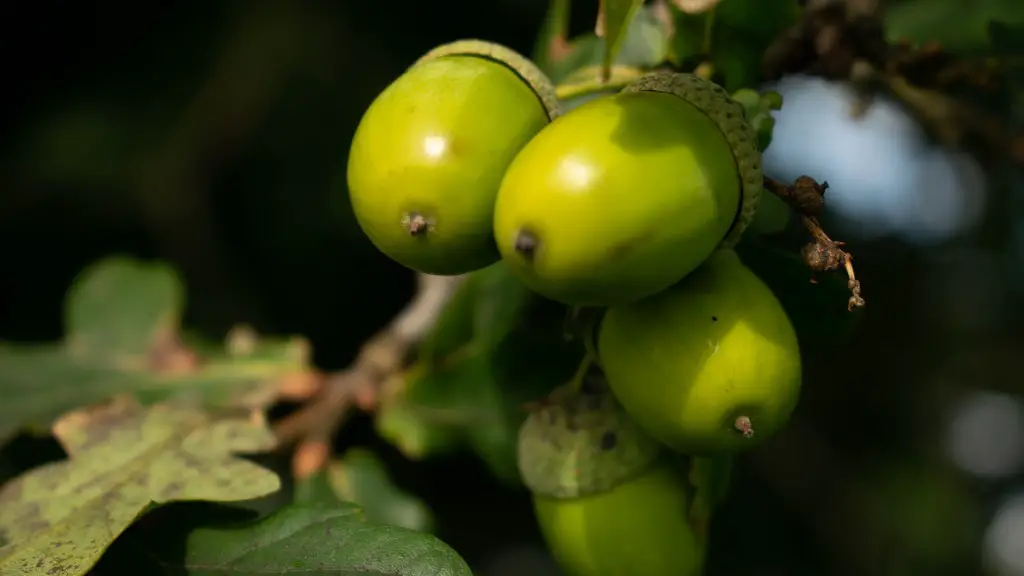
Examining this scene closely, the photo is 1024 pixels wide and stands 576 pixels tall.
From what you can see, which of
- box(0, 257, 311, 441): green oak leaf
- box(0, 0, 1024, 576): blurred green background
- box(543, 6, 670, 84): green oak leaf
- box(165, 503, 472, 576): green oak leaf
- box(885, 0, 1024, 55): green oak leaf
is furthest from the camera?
box(0, 0, 1024, 576): blurred green background

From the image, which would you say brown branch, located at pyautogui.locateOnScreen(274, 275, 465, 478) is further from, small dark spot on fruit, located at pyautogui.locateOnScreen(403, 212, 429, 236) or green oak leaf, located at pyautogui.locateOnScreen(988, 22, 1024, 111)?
green oak leaf, located at pyautogui.locateOnScreen(988, 22, 1024, 111)

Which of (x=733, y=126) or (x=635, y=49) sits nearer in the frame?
(x=733, y=126)

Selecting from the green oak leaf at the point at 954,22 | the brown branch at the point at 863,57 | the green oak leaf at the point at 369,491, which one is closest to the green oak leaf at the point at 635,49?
the brown branch at the point at 863,57

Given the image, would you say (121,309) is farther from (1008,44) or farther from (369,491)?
(1008,44)

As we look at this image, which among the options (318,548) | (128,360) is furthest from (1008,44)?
(128,360)

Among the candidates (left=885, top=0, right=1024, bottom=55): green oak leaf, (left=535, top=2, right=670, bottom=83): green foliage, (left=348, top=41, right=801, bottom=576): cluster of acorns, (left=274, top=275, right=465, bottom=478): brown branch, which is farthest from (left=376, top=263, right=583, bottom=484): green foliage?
(left=885, top=0, right=1024, bottom=55): green oak leaf

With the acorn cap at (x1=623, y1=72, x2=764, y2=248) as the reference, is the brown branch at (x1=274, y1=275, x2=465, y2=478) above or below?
below

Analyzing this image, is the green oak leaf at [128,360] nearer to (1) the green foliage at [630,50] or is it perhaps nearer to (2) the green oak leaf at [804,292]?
(1) the green foliage at [630,50]
